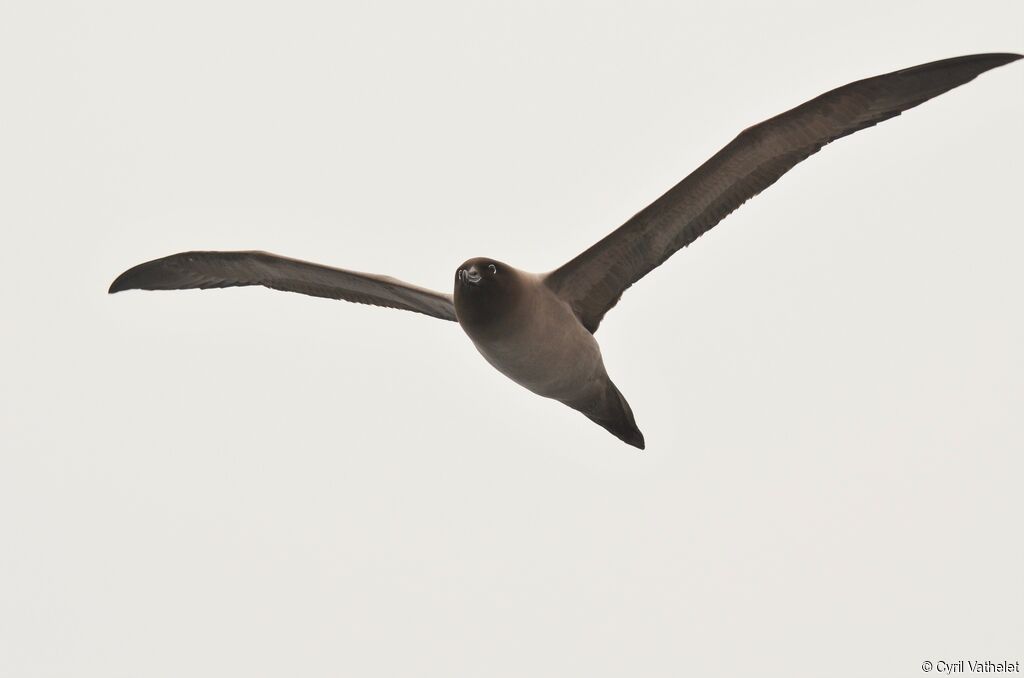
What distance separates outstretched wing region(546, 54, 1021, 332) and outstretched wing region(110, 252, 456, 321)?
137 cm

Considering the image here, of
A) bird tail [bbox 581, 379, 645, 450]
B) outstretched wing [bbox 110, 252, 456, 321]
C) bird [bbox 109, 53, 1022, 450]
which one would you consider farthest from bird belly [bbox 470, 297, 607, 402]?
outstretched wing [bbox 110, 252, 456, 321]

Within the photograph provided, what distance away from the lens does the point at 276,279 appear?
1128cm

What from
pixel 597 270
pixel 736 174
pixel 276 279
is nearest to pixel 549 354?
pixel 597 270

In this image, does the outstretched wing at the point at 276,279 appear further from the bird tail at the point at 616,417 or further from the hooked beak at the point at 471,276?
the bird tail at the point at 616,417

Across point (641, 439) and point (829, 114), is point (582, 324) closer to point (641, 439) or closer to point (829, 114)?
point (641, 439)

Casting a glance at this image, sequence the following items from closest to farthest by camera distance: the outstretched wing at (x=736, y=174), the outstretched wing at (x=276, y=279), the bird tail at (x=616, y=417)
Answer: the outstretched wing at (x=736, y=174), the outstretched wing at (x=276, y=279), the bird tail at (x=616, y=417)

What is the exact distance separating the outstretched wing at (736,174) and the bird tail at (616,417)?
0.73 meters

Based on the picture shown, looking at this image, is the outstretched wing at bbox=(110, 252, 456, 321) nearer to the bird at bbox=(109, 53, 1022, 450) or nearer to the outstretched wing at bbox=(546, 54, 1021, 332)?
the bird at bbox=(109, 53, 1022, 450)

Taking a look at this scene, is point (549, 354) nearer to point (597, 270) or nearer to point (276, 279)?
point (597, 270)

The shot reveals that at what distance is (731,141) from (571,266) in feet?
5.86

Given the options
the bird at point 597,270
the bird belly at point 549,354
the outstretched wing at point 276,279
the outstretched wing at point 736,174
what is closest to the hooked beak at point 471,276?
the bird at point 597,270

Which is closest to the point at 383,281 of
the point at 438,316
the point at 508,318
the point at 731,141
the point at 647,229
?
the point at 438,316

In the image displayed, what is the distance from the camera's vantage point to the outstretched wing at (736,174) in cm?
870

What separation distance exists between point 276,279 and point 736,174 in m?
4.73
